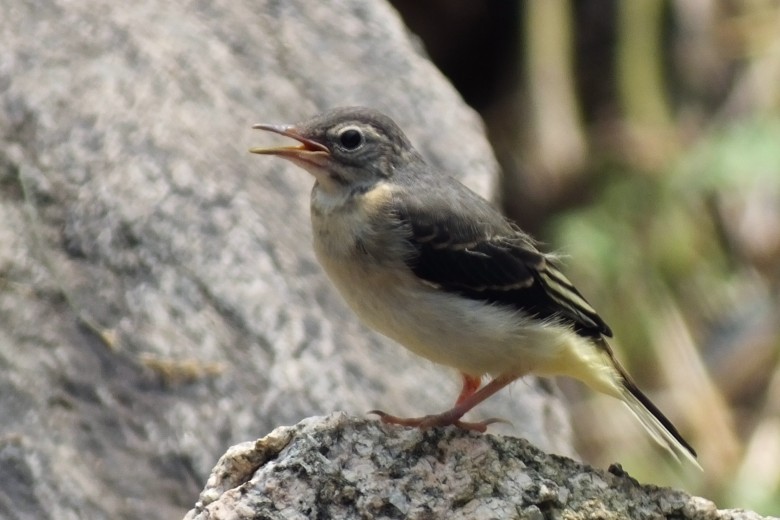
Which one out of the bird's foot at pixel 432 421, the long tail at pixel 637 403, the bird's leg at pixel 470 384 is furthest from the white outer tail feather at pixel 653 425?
the bird's foot at pixel 432 421

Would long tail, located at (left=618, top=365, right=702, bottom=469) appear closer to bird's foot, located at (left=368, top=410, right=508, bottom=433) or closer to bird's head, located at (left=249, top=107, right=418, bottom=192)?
bird's foot, located at (left=368, top=410, right=508, bottom=433)

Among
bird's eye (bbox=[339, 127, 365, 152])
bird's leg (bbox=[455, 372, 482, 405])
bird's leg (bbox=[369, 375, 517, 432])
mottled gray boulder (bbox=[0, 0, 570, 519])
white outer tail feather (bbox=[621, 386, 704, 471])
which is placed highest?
bird's eye (bbox=[339, 127, 365, 152])

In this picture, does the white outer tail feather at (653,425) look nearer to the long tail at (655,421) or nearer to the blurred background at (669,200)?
the long tail at (655,421)

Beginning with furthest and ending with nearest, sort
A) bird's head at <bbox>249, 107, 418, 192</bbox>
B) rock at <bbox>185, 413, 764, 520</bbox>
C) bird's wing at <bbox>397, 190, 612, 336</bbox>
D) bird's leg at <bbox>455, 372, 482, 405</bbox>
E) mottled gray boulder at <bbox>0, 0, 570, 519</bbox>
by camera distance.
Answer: mottled gray boulder at <bbox>0, 0, 570, 519</bbox>
bird's leg at <bbox>455, 372, 482, 405</bbox>
bird's head at <bbox>249, 107, 418, 192</bbox>
bird's wing at <bbox>397, 190, 612, 336</bbox>
rock at <bbox>185, 413, 764, 520</bbox>

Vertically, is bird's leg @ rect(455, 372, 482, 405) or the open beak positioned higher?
the open beak

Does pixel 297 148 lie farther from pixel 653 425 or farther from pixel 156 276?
pixel 653 425

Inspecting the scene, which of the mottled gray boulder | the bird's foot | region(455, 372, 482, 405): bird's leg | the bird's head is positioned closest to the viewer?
the bird's foot

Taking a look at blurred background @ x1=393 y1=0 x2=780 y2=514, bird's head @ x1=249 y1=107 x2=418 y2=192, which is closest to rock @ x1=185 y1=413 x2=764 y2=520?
bird's head @ x1=249 y1=107 x2=418 y2=192
